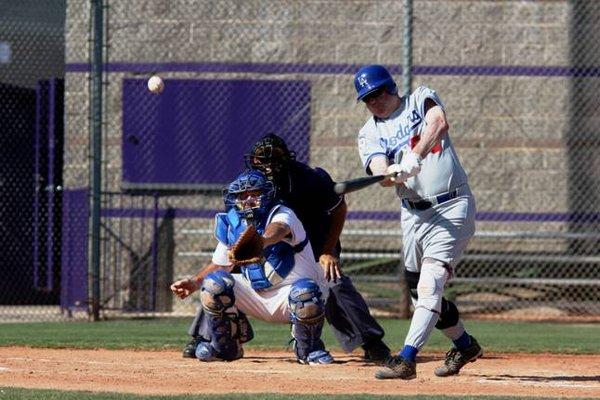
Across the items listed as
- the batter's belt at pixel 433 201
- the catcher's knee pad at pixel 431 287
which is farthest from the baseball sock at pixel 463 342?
the batter's belt at pixel 433 201

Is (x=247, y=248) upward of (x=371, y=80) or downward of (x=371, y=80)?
downward

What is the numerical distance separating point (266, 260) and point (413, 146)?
3.77 ft

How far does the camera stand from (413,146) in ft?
21.9

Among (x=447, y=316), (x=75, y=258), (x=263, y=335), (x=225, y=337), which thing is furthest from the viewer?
(x=75, y=258)

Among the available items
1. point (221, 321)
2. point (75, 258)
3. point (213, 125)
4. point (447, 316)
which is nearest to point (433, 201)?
point (447, 316)

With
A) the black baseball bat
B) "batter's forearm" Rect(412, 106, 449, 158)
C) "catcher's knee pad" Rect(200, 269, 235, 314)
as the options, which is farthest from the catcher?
"batter's forearm" Rect(412, 106, 449, 158)

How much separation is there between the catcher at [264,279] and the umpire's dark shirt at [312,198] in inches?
11.1

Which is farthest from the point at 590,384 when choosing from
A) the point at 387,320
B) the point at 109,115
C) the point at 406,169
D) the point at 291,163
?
the point at 109,115

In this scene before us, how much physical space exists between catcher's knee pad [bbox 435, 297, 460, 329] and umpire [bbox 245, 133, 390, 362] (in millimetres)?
770

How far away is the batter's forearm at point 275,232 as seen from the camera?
665 centimetres

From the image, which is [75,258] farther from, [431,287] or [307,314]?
[431,287]

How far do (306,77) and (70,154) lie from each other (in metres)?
2.90

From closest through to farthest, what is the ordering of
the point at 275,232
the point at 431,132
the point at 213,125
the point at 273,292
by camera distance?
the point at 431,132
the point at 275,232
the point at 273,292
the point at 213,125

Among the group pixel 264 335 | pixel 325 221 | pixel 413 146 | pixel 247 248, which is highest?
pixel 413 146
